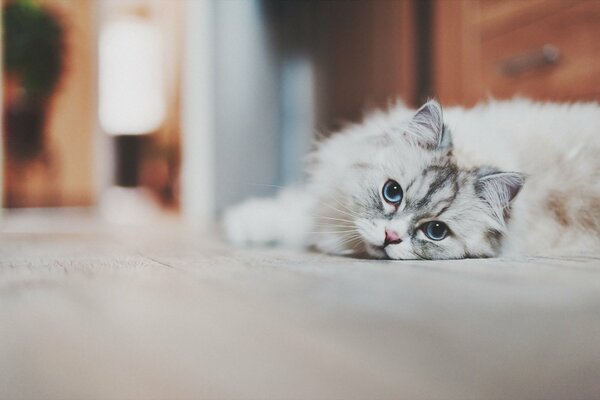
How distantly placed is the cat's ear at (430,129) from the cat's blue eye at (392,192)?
0.10 meters

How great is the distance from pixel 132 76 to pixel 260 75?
168 inches

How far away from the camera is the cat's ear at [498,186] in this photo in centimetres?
95

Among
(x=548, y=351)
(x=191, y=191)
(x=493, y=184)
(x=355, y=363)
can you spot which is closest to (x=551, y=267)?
(x=493, y=184)

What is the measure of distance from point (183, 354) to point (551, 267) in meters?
0.62

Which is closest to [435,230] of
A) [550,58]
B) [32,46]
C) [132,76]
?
[550,58]

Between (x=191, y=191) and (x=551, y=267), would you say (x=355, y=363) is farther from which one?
(x=191, y=191)

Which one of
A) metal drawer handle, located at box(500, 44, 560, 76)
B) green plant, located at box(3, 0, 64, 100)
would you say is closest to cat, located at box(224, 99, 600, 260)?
metal drawer handle, located at box(500, 44, 560, 76)

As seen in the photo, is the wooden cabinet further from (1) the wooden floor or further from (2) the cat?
(1) the wooden floor

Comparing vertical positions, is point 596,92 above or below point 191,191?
above

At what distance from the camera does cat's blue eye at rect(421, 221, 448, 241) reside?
100 centimetres

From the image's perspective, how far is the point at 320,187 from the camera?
1261 millimetres

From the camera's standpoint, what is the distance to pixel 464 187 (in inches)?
39.1

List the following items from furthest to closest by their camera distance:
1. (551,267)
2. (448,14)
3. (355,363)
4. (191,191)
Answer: (191,191), (448,14), (551,267), (355,363)

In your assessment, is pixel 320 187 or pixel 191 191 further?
pixel 191 191
